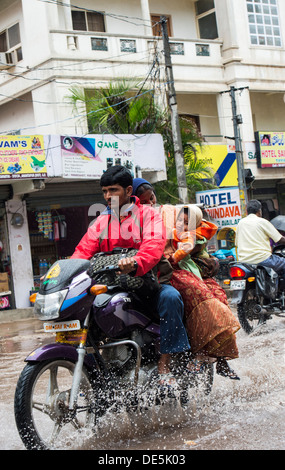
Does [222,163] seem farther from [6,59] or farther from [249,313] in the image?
[249,313]

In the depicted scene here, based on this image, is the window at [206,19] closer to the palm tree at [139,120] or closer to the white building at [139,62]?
the white building at [139,62]

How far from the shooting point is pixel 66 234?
17.2m

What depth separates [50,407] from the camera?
3703 millimetres

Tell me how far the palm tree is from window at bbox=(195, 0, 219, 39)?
218 inches

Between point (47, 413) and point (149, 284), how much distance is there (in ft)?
3.22

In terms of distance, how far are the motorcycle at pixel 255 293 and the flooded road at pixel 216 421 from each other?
1.72m

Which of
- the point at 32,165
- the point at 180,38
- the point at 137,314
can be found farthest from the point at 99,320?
the point at 180,38

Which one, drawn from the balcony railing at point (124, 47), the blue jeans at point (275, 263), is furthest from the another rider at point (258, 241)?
the balcony railing at point (124, 47)

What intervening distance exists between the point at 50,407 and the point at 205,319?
4.19ft

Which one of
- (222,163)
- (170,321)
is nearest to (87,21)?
A: (222,163)

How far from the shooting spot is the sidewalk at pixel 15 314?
48.5 feet

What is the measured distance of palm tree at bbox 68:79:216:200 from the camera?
15852 millimetres

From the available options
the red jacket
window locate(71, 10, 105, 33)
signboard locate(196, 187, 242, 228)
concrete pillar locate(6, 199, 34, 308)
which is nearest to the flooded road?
the red jacket
